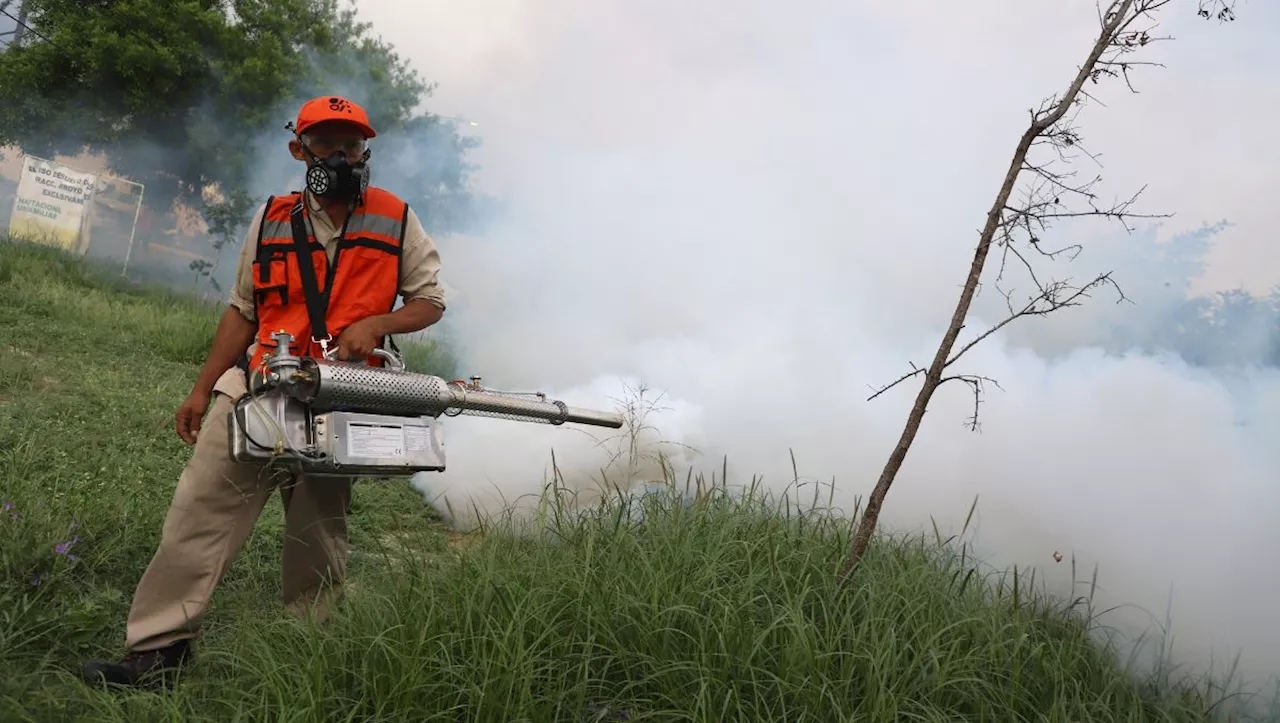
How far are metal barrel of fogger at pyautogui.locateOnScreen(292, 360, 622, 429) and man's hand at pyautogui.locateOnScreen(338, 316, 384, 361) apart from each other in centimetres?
6

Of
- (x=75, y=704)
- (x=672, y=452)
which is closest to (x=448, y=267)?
(x=672, y=452)

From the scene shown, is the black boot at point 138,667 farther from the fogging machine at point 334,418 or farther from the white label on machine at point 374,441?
the white label on machine at point 374,441

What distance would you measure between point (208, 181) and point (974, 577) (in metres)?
17.4

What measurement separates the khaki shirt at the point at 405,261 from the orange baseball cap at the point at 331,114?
245 mm

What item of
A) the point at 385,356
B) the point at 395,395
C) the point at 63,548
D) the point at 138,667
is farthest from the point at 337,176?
the point at 63,548

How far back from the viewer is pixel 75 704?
8.88 ft

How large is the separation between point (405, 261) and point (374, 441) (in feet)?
2.41

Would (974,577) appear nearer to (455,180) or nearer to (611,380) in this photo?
(611,380)

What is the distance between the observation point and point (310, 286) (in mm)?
3066

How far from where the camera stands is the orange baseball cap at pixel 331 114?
3100 millimetres

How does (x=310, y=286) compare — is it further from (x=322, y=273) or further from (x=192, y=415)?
(x=192, y=415)

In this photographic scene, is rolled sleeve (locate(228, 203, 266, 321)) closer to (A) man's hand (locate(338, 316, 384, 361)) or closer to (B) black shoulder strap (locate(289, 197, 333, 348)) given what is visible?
(B) black shoulder strap (locate(289, 197, 333, 348))

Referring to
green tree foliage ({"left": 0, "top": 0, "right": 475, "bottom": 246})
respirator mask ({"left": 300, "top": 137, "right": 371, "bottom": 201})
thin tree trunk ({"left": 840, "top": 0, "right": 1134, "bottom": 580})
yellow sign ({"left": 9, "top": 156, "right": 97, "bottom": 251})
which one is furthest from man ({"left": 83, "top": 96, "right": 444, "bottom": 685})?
yellow sign ({"left": 9, "top": 156, "right": 97, "bottom": 251})

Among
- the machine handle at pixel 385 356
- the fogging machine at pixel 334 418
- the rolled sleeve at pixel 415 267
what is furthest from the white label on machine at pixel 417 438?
the rolled sleeve at pixel 415 267
